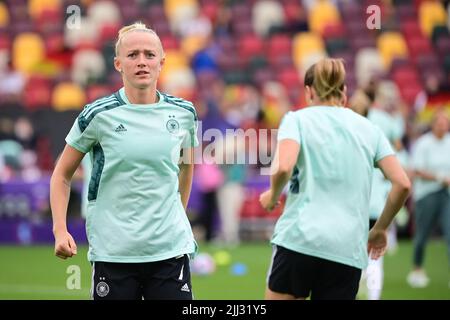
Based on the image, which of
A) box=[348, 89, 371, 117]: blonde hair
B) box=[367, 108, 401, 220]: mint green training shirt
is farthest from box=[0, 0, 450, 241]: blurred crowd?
box=[348, 89, 371, 117]: blonde hair

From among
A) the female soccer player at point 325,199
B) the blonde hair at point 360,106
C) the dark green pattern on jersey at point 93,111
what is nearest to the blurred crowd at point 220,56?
the blonde hair at point 360,106

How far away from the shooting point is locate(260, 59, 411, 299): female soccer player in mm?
5629

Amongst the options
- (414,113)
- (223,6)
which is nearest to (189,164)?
(414,113)

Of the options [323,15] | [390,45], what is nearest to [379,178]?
[390,45]

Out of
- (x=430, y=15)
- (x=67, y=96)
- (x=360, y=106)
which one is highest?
(x=430, y=15)

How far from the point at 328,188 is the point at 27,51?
19.0 meters

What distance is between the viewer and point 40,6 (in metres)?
24.8

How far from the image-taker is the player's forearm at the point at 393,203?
5725 millimetres

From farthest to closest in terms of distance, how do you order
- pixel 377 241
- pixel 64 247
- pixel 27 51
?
pixel 27 51 → pixel 377 241 → pixel 64 247

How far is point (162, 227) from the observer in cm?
564

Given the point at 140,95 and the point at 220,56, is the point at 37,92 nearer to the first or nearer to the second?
the point at 220,56

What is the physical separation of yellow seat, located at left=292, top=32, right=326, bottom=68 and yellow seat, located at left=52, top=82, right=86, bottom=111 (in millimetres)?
A: 5580

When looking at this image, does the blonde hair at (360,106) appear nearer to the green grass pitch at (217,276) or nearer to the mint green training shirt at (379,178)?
the mint green training shirt at (379,178)

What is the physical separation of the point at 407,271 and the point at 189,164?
890 cm
